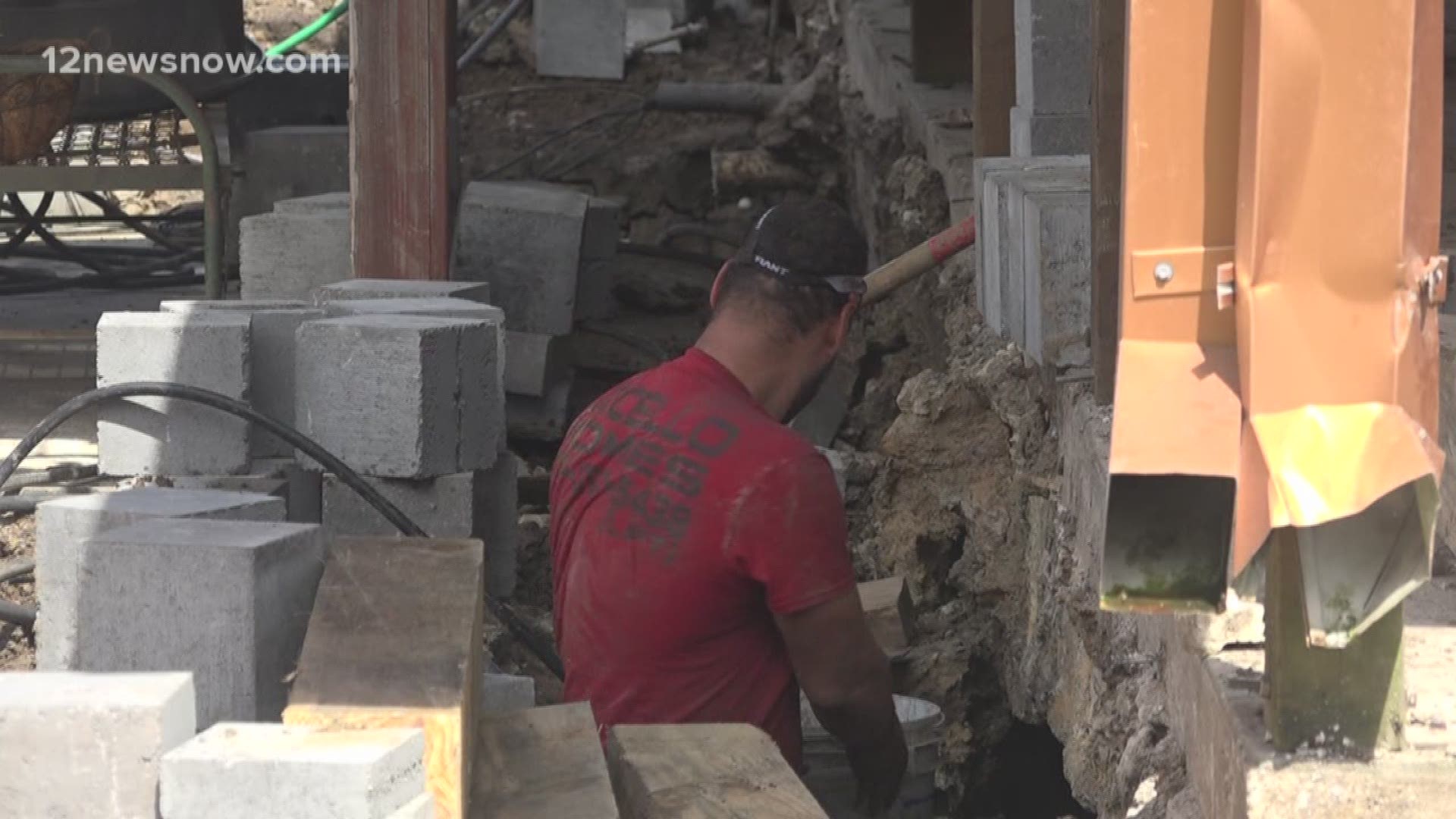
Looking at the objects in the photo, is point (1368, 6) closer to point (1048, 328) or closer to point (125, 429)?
point (1048, 328)

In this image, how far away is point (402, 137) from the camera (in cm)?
686

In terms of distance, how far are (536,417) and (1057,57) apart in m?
3.27

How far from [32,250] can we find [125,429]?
19.0 ft

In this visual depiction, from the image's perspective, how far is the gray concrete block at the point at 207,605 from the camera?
3.03 metres

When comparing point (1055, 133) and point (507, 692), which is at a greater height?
point (1055, 133)

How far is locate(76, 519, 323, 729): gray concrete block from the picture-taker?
3.03m

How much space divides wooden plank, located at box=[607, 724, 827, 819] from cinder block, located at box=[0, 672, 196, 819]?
70cm

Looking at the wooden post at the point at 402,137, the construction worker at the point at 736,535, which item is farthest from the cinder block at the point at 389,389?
the construction worker at the point at 736,535

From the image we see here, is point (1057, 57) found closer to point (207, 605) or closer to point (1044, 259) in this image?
point (1044, 259)

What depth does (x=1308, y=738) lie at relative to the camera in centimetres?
223

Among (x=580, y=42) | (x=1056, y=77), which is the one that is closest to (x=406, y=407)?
(x=1056, y=77)

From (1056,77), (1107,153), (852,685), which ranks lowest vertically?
(852,685)

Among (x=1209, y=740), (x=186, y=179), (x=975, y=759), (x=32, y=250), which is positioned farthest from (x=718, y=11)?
(x=1209, y=740)

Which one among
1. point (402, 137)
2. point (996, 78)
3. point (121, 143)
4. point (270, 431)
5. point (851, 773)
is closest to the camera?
point (851, 773)
